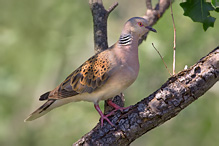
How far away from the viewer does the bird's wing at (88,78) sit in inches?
155

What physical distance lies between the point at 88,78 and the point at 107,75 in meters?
0.27

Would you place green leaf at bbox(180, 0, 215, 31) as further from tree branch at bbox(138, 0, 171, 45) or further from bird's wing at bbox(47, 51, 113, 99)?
tree branch at bbox(138, 0, 171, 45)

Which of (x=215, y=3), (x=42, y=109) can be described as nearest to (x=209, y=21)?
(x=215, y=3)

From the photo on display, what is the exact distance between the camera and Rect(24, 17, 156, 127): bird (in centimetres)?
387

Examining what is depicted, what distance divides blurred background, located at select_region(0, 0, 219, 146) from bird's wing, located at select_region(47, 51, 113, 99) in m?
1.29

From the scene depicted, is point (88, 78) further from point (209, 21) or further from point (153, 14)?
point (209, 21)

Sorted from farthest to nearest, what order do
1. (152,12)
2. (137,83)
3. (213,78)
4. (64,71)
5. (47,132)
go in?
(64,71) < (47,132) < (137,83) < (152,12) < (213,78)

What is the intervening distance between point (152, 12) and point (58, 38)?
285 cm

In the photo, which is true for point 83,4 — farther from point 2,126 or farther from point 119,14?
point 2,126

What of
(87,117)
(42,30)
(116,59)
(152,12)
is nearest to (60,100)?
(116,59)

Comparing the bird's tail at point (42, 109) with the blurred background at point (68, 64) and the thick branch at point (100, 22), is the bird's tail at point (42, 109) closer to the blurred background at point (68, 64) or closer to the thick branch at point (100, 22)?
the thick branch at point (100, 22)

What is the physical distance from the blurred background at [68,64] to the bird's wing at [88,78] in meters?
1.29

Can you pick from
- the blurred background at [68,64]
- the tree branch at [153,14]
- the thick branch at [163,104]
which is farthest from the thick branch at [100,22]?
the thick branch at [163,104]

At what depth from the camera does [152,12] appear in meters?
4.68
